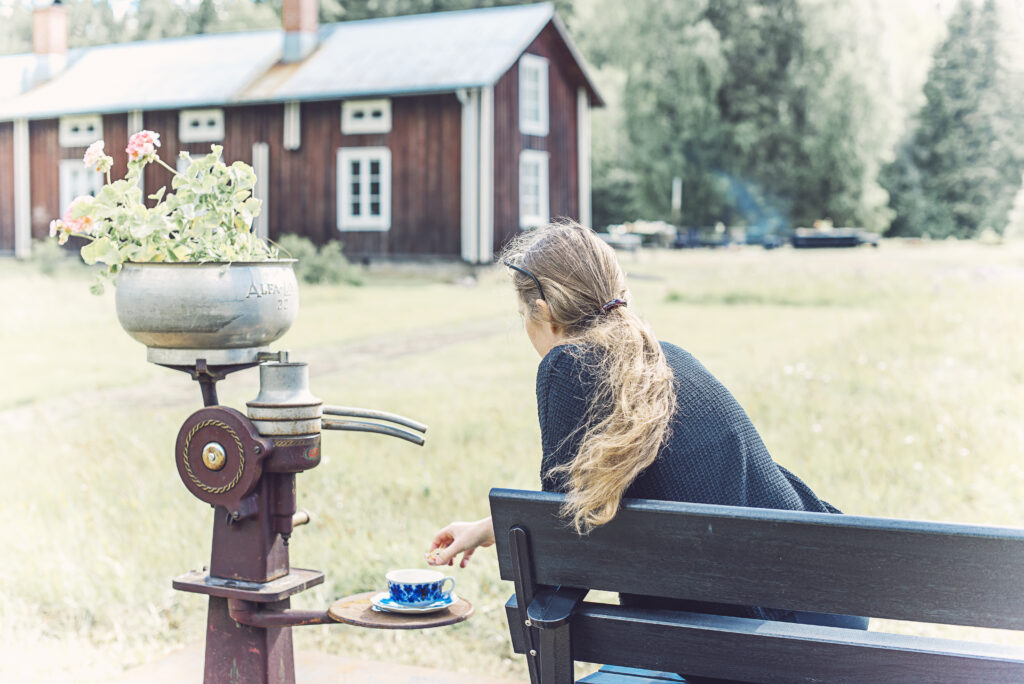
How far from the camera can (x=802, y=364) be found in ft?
22.5

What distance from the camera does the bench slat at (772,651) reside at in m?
1.47

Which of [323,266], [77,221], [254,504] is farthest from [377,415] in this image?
[323,266]

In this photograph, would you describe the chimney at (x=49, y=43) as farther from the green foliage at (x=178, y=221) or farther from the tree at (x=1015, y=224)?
the tree at (x=1015, y=224)

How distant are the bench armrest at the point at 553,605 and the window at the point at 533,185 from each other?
20.4 feet

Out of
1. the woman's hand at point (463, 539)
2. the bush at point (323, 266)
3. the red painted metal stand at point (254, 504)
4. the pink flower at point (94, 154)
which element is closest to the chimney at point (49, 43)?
the bush at point (323, 266)

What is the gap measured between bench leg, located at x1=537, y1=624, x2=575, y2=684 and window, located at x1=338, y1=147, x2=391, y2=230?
640cm

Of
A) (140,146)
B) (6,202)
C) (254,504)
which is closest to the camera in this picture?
(254,504)

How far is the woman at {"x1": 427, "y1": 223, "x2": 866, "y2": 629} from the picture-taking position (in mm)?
1644

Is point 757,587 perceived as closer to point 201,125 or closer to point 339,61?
point 201,125

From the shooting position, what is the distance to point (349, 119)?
7.84 m

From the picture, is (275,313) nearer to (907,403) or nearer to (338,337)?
(907,403)

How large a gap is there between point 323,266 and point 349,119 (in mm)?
1052

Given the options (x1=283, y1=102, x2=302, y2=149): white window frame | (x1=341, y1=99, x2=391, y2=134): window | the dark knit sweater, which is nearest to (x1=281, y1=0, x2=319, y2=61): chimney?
(x1=283, y1=102, x2=302, y2=149): white window frame

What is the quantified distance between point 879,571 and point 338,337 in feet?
20.0
